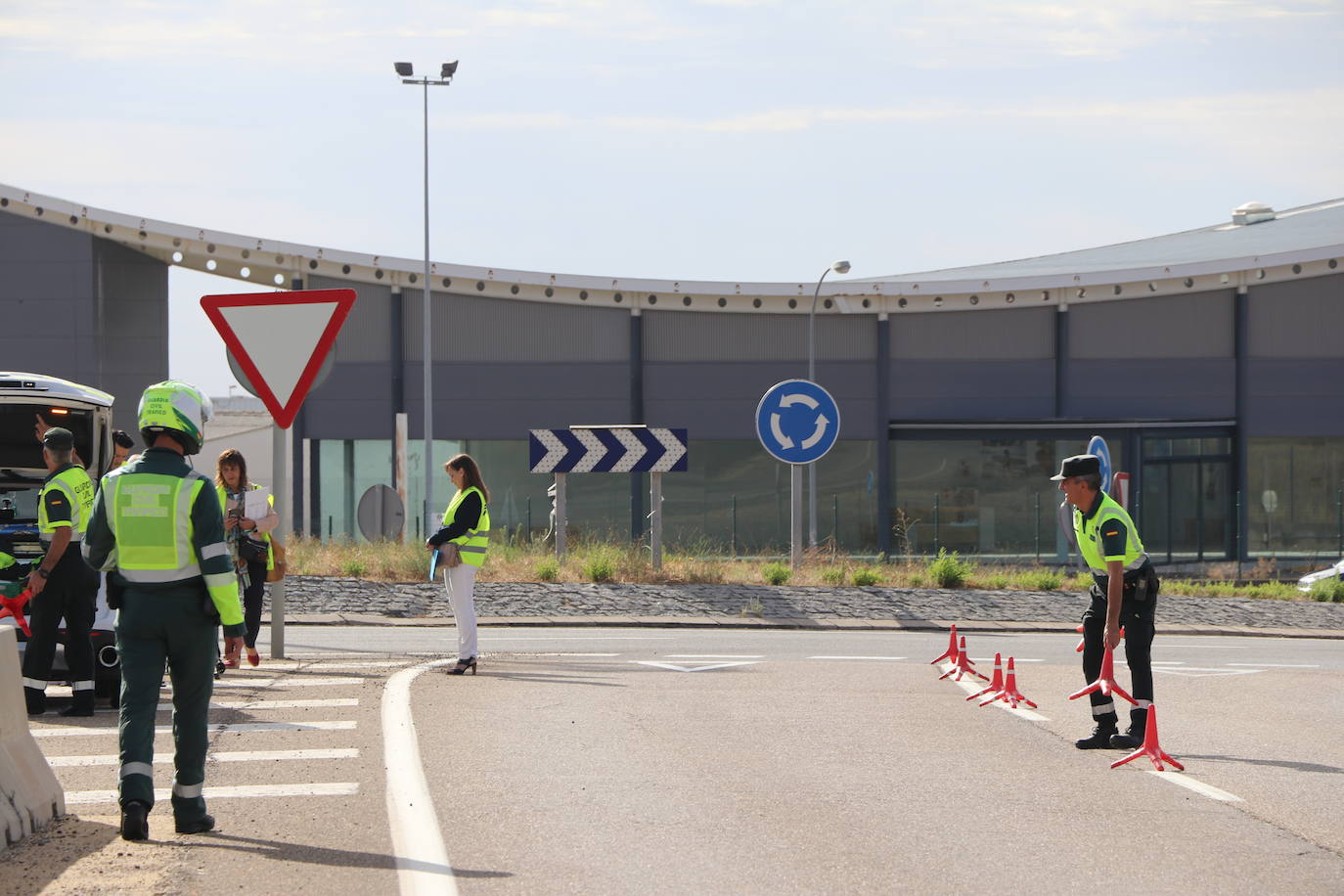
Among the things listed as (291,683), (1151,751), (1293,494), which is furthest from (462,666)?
(1293,494)

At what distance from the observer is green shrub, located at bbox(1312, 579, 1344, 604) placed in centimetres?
2527

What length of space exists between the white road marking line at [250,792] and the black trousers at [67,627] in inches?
104

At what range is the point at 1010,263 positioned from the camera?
52.5 m

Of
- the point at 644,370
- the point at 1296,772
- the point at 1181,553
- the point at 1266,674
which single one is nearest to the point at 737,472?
the point at 644,370

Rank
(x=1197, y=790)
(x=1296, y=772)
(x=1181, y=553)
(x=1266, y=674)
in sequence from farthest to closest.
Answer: (x=1181, y=553) < (x=1266, y=674) < (x=1296, y=772) < (x=1197, y=790)

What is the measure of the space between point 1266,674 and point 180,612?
435 inches

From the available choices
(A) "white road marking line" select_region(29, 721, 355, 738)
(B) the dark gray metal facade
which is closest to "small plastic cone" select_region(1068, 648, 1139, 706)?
(A) "white road marking line" select_region(29, 721, 355, 738)

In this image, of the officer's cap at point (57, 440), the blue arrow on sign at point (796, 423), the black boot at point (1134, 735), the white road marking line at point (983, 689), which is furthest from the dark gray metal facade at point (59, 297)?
the black boot at point (1134, 735)

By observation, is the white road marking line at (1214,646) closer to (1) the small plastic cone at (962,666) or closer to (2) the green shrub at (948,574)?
(2) the green shrub at (948,574)

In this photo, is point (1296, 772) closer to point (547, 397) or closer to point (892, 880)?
point (892, 880)

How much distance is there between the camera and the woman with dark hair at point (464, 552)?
41.8 ft

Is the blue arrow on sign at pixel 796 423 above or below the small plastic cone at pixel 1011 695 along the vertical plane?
above

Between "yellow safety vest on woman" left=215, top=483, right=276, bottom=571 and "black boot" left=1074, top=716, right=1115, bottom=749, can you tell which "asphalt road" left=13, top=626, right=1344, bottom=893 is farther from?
"yellow safety vest on woman" left=215, top=483, right=276, bottom=571

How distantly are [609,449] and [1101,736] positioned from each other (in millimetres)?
13931
